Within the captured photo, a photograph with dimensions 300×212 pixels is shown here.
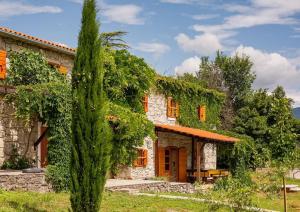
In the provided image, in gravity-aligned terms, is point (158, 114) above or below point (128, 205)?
above

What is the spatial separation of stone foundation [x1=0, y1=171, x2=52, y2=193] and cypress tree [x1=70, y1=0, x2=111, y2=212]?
4783mm

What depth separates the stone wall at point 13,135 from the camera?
17641 millimetres

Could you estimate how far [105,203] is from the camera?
14.5 meters

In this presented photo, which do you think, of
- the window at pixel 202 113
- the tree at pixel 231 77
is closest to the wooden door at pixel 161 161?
the window at pixel 202 113

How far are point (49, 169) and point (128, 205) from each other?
3608 millimetres

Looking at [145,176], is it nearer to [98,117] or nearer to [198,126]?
[198,126]

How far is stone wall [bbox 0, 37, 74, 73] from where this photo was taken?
1902 cm

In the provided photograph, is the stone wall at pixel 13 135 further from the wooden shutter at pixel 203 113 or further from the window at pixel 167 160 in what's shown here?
the wooden shutter at pixel 203 113

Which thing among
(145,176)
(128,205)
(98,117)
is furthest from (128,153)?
(98,117)

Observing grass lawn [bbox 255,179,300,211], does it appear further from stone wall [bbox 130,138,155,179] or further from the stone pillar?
the stone pillar

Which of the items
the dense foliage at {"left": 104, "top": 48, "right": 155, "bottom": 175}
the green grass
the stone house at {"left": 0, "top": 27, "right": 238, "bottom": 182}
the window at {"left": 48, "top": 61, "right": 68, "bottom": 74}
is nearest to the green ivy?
the stone house at {"left": 0, "top": 27, "right": 238, "bottom": 182}

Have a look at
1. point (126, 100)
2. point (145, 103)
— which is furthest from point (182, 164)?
point (126, 100)

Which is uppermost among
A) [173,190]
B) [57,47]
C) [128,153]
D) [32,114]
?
[57,47]

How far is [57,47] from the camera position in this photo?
20828 millimetres
